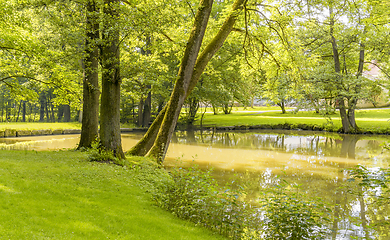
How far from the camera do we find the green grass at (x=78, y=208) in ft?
12.2

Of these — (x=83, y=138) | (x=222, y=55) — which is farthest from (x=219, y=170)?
(x=222, y=55)

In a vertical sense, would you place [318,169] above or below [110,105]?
below

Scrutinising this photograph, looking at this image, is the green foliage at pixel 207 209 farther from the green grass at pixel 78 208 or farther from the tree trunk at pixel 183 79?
the tree trunk at pixel 183 79

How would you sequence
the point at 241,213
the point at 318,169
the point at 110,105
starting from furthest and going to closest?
1. the point at 318,169
2. the point at 110,105
3. the point at 241,213

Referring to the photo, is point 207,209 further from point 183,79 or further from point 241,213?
point 183,79

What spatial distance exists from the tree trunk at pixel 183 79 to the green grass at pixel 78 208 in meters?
2.41

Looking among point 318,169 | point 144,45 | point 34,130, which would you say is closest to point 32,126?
point 34,130

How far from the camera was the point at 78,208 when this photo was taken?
455 centimetres

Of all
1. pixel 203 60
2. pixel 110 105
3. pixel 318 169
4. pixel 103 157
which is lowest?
pixel 318 169

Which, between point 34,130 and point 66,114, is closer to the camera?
point 34,130

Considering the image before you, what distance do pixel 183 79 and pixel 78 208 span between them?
584 cm

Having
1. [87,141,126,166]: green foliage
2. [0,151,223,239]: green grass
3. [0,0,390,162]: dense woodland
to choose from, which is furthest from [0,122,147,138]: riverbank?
[0,151,223,239]: green grass

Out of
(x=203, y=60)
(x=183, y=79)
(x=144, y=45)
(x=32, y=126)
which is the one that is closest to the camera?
(x=183, y=79)

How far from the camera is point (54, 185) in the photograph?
5.54 metres
